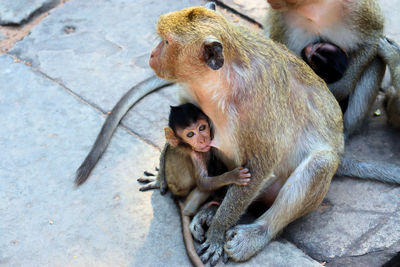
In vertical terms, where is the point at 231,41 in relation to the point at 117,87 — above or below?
above

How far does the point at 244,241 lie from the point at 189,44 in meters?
1.38

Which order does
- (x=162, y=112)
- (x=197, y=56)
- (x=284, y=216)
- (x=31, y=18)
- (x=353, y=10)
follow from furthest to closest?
(x=31, y=18), (x=162, y=112), (x=353, y=10), (x=284, y=216), (x=197, y=56)

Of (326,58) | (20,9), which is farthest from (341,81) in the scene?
(20,9)

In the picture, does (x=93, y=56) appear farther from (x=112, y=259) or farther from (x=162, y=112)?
(x=112, y=259)

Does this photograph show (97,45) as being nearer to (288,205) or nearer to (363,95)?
(363,95)

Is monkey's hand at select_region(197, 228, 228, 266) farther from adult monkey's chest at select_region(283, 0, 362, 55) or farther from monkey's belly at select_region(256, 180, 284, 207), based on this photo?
adult monkey's chest at select_region(283, 0, 362, 55)

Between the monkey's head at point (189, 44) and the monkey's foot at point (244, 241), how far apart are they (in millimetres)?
1148

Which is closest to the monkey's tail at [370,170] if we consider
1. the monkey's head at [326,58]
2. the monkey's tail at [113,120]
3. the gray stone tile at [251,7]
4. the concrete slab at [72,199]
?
the monkey's head at [326,58]

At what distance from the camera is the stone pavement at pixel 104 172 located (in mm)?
3852

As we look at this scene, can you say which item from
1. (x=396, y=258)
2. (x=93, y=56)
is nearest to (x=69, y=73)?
(x=93, y=56)

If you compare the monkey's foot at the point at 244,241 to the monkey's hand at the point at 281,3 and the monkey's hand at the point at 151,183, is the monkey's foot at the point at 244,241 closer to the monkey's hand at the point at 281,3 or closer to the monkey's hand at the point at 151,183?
the monkey's hand at the point at 151,183

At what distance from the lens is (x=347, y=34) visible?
14.6ft

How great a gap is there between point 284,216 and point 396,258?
Result: 2.75 ft

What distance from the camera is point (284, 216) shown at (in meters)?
3.75
